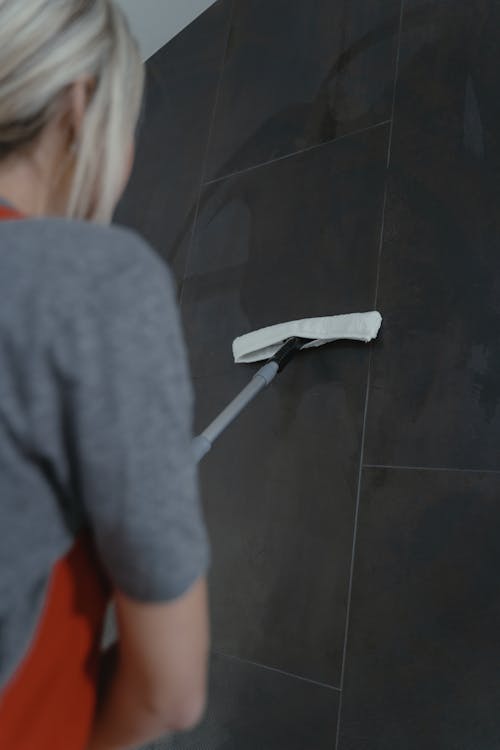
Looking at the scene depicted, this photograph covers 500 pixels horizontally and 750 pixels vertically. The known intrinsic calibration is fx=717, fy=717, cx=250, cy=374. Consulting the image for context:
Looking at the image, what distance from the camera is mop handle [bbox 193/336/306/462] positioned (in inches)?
50.2

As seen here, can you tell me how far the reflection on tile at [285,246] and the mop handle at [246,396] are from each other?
0.39ft

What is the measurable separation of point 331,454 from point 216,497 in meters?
0.36

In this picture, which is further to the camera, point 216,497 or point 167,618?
point 216,497

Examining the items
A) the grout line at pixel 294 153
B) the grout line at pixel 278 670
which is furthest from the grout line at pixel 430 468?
the grout line at pixel 294 153

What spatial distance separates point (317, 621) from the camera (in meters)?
1.37

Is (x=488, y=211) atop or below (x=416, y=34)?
below

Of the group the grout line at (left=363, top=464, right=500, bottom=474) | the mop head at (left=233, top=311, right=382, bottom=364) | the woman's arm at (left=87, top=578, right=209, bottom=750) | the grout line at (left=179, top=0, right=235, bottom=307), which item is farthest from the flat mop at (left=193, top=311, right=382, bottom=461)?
the woman's arm at (left=87, top=578, right=209, bottom=750)

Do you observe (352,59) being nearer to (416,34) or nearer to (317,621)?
(416,34)

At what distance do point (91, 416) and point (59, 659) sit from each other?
0.16m

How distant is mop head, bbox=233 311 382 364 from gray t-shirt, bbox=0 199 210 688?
110 cm

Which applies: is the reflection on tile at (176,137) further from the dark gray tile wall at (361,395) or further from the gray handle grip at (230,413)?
the gray handle grip at (230,413)

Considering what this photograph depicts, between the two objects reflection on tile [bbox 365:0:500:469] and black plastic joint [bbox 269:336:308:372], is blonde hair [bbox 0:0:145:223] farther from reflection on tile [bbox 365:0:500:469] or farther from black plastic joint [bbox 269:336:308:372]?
black plastic joint [bbox 269:336:308:372]

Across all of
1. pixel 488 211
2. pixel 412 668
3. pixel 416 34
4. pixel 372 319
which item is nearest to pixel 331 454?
pixel 372 319

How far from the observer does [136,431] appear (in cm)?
32
